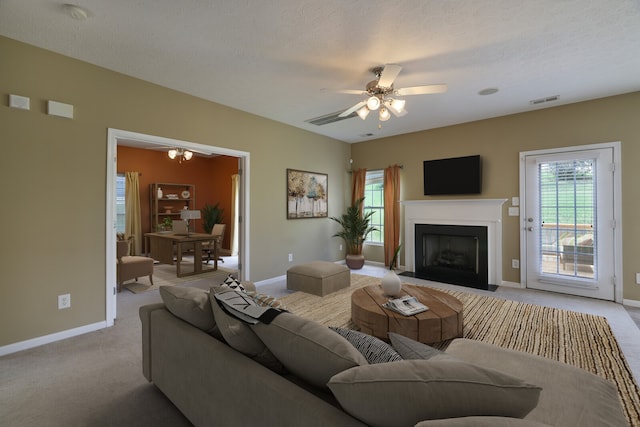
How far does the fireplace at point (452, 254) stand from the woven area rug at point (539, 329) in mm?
884

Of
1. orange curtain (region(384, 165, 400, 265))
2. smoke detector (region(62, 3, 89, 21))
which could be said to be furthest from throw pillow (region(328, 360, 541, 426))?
orange curtain (region(384, 165, 400, 265))

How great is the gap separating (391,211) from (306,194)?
5.69ft

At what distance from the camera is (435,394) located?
2.48 feet

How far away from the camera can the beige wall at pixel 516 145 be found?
11.9 feet

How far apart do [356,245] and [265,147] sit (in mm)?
2622

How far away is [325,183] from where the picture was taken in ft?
19.1

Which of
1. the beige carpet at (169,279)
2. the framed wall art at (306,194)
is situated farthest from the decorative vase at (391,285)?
the beige carpet at (169,279)

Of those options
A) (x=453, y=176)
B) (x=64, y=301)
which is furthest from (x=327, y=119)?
(x=64, y=301)

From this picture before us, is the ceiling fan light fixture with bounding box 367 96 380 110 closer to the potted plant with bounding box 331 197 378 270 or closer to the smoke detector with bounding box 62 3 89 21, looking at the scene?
the smoke detector with bounding box 62 3 89 21

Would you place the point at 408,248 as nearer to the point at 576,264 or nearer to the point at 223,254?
the point at 576,264

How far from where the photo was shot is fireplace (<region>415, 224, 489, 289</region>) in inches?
184

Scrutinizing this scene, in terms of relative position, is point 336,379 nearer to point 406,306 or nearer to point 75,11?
point 406,306

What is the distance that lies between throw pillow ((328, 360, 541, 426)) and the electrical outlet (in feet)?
10.5

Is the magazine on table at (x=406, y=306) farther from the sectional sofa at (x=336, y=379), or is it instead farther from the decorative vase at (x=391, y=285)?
the sectional sofa at (x=336, y=379)
